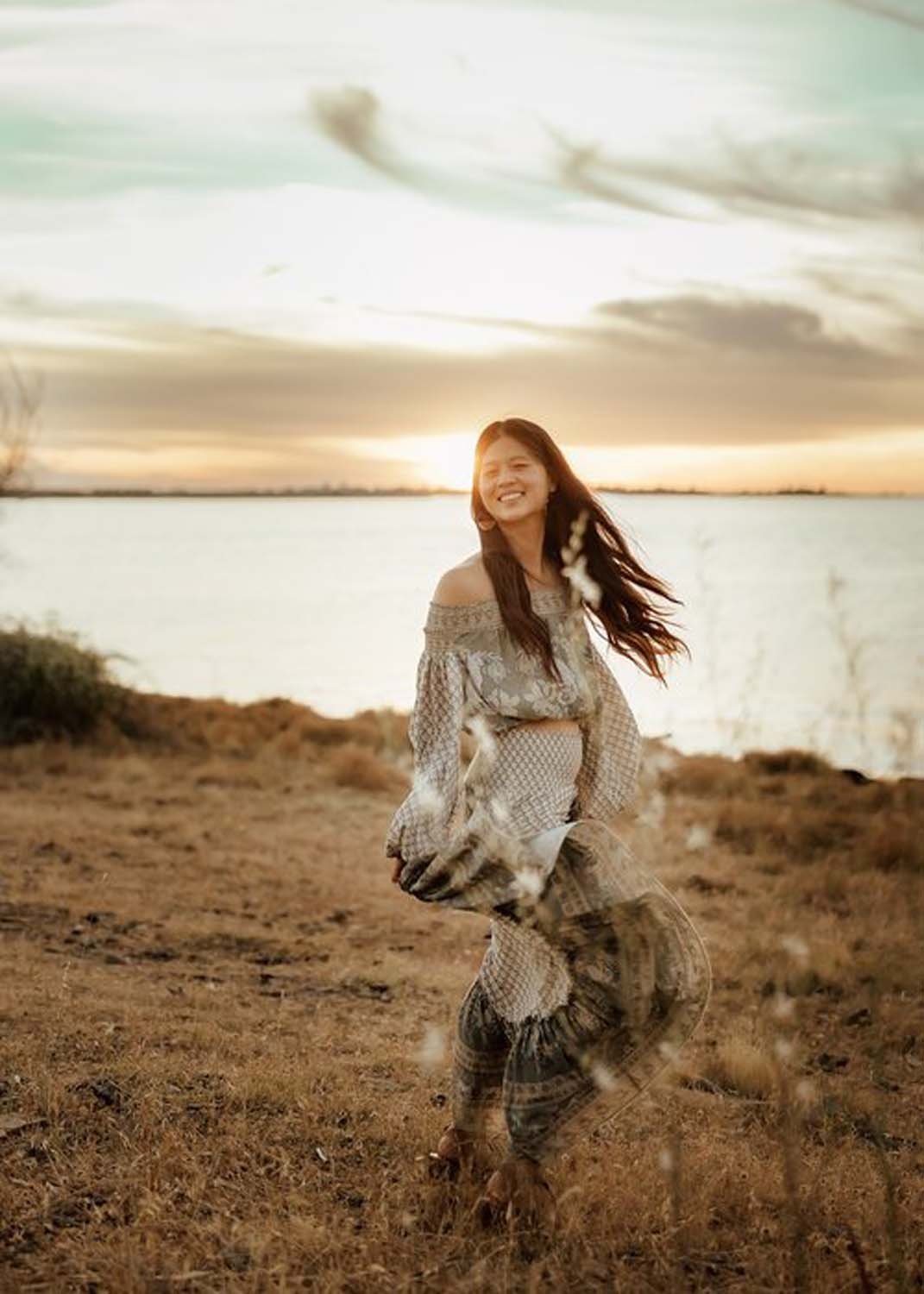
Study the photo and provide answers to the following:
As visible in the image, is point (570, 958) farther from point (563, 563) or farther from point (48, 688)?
point (48, 688)

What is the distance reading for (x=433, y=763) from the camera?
3.92 meters

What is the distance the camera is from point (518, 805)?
3912 mm

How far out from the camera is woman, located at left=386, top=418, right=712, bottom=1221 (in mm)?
3680

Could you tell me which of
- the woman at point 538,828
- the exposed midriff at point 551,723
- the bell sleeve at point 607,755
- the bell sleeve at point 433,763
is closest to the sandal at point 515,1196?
the woman at point 538,828

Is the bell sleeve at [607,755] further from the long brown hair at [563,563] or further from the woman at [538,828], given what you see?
the long brown hair at [563,563]

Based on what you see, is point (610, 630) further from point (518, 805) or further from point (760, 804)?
point (760, 804)

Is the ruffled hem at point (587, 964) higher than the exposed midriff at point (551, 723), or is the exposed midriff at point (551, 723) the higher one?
the exposed midriff at point (551, 723)

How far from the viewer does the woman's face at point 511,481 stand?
4.14 metres

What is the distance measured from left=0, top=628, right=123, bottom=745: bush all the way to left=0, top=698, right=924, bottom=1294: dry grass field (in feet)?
9.83

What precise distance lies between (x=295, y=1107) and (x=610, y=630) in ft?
6.38

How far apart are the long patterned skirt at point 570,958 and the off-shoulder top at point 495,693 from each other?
0.13 m

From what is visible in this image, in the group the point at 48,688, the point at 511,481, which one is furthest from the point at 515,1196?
the point at 48,688

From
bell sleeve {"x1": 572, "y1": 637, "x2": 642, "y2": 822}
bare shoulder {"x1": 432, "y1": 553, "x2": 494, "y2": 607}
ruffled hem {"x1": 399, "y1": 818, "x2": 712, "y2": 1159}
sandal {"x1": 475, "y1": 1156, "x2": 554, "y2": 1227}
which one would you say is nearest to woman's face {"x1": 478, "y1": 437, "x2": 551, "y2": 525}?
bare shoulder {"x1": 432, "y1": 553, "x2": 494, "y2": 607}

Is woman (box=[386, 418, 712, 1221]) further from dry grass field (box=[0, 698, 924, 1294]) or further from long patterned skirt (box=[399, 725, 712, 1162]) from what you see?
dry grass field (box=[0, 698, 924, 1294])
